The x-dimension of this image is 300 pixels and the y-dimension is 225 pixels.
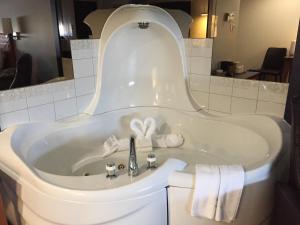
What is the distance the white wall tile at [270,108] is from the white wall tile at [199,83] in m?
0.48

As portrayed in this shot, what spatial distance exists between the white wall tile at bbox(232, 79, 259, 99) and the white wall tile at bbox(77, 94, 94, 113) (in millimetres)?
1278

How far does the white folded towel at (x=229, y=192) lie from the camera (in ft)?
4.23

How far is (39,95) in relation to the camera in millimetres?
1897

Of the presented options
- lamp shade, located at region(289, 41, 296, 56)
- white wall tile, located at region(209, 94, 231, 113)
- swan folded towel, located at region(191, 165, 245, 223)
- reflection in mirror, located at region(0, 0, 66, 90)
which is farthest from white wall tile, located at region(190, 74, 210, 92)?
reflection in mirror, located at region(0, 0, 66, 90)

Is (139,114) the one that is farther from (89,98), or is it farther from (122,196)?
(122,196)

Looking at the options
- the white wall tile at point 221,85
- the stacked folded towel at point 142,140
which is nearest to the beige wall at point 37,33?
the stacked folded towel at point 142,140

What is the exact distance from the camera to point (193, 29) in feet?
7.30

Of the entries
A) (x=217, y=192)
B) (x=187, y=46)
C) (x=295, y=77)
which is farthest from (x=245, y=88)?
(x=217, y=192)

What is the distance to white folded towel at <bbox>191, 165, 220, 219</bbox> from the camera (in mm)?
1283

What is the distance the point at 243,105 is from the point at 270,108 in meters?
0.21

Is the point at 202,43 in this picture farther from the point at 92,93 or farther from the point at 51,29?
the point at 51,29

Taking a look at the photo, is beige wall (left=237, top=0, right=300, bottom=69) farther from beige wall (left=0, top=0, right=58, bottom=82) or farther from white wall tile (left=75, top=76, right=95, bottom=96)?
beige wall (left=0, top=0, right=58, bottom=82)

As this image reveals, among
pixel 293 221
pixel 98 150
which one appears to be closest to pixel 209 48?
pixel 98 150

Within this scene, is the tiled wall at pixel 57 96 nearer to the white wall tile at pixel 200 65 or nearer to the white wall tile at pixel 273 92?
the white wall tile at pixel 200 65
